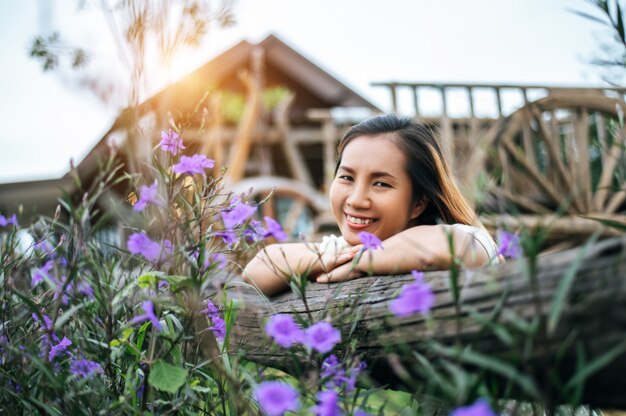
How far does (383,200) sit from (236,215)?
2.13 feet

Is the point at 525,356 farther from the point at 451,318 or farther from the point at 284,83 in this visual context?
the point at 284,83

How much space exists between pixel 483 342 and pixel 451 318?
6 centimetres

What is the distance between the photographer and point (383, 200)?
1.68 metres

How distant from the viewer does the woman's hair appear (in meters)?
1.79

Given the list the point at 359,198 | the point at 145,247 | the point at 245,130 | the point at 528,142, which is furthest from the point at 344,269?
the point at 245,130

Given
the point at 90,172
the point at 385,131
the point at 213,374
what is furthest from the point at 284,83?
the point at 213,374

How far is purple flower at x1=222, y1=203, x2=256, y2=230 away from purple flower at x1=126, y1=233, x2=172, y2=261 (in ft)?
0.50

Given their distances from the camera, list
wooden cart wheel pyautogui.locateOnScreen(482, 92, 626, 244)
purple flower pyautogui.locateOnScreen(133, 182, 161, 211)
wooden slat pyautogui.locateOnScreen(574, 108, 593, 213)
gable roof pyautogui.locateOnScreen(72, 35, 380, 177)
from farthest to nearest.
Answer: gable roof pyautogui.locateOnScreen(72, 35, 380, 177), wooden slat pyautogui.locateOnScreen(574, 108, 593, 213), wooden cart wheel pyautogui.locateOnScreen(482, 92, 626, 244), purple flower pyautogui.locateOnScreen(133, 182, 161, 211)

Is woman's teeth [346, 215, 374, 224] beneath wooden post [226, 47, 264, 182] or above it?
beneath

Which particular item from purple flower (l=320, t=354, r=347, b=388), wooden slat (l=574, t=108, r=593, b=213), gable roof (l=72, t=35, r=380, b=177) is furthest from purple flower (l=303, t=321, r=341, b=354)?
gable roof (l=72, t=35, r=380, b=177)

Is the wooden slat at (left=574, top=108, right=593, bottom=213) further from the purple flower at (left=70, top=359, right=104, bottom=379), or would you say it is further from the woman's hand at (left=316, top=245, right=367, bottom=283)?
the purple flower at (left=70, top=359, right=104, bottom=379)

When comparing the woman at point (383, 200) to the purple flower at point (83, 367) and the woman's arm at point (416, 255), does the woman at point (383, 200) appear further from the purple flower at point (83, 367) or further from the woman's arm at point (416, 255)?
the purple flower at point (83, 367)

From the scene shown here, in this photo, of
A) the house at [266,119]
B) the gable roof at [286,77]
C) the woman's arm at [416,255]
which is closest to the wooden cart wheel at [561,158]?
the house at [266,119]

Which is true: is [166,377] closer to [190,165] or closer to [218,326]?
[218,326]
